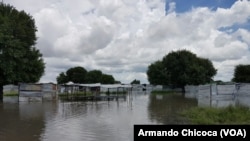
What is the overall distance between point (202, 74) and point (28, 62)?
6123cm

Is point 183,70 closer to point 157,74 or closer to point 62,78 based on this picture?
point 157,74

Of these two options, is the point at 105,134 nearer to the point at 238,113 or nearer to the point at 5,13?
the point at 238,113

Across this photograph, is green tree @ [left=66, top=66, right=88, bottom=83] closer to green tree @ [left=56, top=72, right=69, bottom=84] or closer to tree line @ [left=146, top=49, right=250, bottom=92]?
green tree @ [left=56, top=72, right=69, bottom=84]

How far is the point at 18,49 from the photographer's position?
40406mm

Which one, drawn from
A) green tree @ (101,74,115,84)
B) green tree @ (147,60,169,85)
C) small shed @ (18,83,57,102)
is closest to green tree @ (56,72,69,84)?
green tree @ (101,74,115,84)

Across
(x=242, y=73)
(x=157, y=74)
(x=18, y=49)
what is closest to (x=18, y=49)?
→ (x=18, y=49)

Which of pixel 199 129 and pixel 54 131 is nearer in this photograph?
pixel 199 129

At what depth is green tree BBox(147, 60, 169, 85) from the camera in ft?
327

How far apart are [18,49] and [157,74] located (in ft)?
215

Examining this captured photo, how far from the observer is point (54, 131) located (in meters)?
16.2

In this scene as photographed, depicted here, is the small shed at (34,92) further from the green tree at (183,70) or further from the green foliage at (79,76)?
the green foliage at (79,76)

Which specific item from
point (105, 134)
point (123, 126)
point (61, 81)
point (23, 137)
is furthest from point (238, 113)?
point (61, 81)

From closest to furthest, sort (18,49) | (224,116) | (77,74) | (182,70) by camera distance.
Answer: (224,116)
(18,49)
(182,70)
(77,74)

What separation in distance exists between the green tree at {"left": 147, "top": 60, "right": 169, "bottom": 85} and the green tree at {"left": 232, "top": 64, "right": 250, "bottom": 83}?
18.0 metres
